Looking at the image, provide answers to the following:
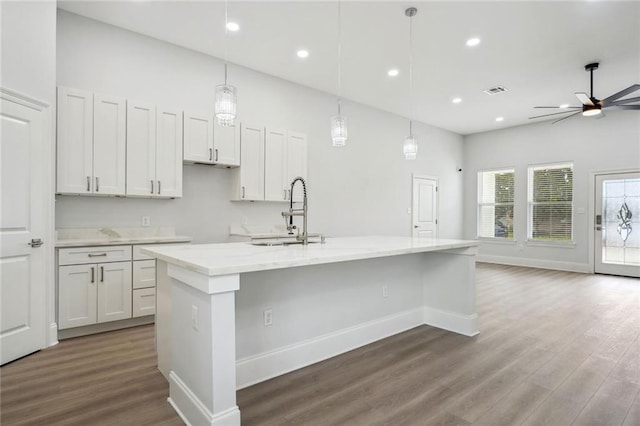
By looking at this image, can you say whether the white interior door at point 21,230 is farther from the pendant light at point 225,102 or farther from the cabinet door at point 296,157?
the cabinet door at point 296,157

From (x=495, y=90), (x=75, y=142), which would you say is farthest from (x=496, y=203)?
(x=75, y=142)

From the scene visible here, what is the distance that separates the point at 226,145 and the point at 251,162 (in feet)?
1.30

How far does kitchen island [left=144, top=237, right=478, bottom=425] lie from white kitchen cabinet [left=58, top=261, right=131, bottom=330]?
1184mm

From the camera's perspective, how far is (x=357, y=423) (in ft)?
6.14

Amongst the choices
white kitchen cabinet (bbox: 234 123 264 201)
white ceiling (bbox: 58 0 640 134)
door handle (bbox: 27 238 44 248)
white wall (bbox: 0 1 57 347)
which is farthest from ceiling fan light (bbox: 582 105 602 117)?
door handle (bbox: 27 238 44 248)

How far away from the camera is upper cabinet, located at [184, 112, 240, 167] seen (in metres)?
3.95

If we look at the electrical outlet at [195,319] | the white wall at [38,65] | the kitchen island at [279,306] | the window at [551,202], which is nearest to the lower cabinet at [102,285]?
the white wall at [38,65]

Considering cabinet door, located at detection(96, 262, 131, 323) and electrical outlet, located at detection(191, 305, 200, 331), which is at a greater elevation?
electrical outlet, located at detection(191, 305, 200, 331)

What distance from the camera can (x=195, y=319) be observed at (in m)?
1.80

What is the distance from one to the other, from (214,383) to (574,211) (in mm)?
7839

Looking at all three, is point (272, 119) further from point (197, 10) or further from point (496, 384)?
point (496, 384)

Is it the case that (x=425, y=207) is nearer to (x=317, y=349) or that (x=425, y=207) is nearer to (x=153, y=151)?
(x=317, y=349)

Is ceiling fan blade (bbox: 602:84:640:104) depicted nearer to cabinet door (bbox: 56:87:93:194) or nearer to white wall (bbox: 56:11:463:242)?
white wall (bbox: 56:11:463:242)

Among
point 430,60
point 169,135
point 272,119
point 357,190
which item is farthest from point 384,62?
point 169,135
